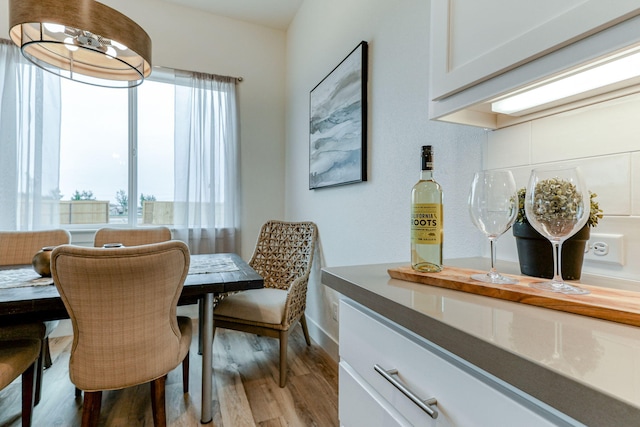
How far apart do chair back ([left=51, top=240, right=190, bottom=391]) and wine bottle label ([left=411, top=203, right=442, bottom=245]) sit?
0.91 metres

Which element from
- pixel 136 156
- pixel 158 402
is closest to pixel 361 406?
pixel 158 402

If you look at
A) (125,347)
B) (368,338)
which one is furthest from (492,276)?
(125,347)

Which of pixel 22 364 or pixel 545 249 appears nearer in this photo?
pixel 545 249

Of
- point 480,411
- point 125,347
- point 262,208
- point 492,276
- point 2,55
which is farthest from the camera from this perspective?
point 262,208

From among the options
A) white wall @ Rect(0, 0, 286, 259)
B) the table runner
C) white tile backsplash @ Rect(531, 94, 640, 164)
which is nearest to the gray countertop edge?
white tile backsplash @ Rect(531, 94, 640, 164)

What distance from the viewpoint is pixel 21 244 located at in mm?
1950

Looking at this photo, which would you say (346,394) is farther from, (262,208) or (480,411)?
(262,208)

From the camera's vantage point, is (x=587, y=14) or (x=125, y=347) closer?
(x=587, y=14)

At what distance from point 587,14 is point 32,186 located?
3352 mm

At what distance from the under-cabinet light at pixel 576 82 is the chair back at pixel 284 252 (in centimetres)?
169

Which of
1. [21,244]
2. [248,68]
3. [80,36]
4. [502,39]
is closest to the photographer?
[502,39]

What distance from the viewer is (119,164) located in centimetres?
284

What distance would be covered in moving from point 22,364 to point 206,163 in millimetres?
2033

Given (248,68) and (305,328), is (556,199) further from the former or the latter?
(248,68)
